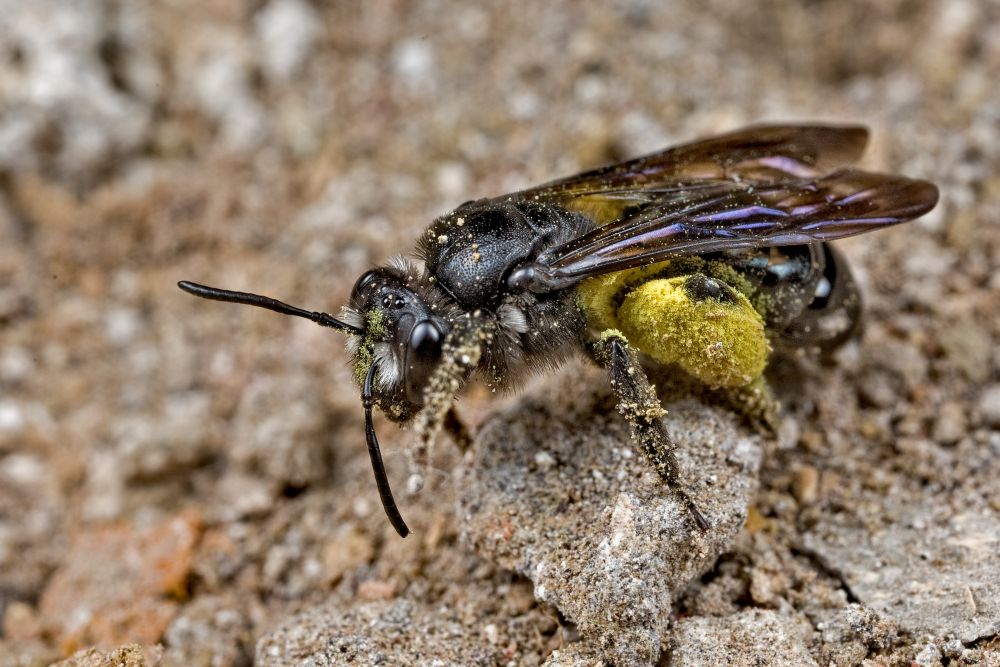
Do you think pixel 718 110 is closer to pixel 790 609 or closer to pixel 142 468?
pixel 790 609

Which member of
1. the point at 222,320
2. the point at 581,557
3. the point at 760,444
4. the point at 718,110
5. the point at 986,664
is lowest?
the point at 986,664

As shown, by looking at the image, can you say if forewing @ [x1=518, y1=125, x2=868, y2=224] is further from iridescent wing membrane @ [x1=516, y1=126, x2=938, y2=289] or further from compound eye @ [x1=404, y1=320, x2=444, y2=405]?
compound eye @ [x1=404, y1=320, x2=444, y2=405]

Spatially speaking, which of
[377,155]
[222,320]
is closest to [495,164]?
[377,155]

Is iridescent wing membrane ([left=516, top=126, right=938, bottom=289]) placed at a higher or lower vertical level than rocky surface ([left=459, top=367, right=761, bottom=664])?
higher

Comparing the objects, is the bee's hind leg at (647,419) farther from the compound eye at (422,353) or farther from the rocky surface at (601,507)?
the compound eye at (422,353)

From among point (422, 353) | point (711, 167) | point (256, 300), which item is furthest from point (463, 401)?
point (711, 167)

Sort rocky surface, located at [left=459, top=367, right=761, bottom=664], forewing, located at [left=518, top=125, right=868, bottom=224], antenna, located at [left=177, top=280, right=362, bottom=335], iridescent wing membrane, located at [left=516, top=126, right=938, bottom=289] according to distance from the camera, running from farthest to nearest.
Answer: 1. forewing, located at [left=518, top=125, right=868, bottom=224]
2. iridescent wing membrane, located at [left=516, top=126, right=938, bottom=289]
3. antenna, located at [left=177, top=280, right=362, bottom=335]
4. rocky surface, located at [left=459, top=367, right=761, bottom=664]

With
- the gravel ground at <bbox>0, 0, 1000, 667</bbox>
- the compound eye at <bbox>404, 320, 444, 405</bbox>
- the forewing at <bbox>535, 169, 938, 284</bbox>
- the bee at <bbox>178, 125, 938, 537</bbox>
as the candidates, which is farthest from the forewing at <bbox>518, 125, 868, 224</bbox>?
the compound eye at <bbox>404, 320, 444, 405</bbox>
